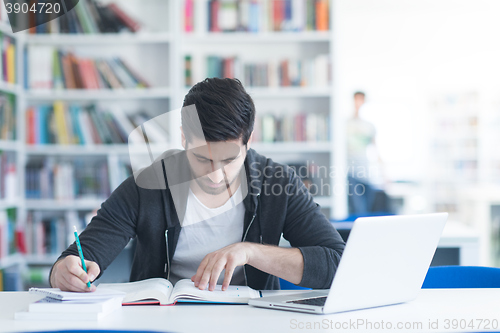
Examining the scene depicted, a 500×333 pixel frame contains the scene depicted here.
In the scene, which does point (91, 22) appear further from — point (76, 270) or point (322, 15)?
point (76, 270)

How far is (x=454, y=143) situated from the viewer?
6.62 meters

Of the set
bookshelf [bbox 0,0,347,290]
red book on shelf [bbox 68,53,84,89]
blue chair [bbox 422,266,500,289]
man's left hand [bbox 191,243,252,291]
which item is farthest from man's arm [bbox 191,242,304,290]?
red book on shelf [bbox 68,53,84,89]

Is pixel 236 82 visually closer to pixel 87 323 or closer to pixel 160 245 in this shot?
pixel 160 245

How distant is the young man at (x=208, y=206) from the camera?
1268 millimetres

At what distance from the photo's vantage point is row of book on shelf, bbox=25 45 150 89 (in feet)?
10.1

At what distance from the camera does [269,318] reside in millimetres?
923

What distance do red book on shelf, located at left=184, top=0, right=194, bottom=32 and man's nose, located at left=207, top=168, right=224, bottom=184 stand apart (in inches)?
81.6

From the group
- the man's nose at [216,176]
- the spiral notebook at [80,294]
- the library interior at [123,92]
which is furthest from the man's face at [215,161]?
→ the library interior at [123,92]

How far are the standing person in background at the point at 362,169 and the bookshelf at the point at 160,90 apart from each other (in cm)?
26

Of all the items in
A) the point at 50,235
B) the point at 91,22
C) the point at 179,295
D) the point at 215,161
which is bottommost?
the point at 50,235

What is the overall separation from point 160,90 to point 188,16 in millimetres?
510

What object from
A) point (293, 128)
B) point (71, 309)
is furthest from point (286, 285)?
point (293, 128)

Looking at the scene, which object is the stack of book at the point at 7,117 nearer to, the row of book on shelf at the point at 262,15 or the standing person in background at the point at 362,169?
the row of book on shelf at the point at 262,15

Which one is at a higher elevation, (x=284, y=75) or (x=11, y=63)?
(x=11, y=63)
